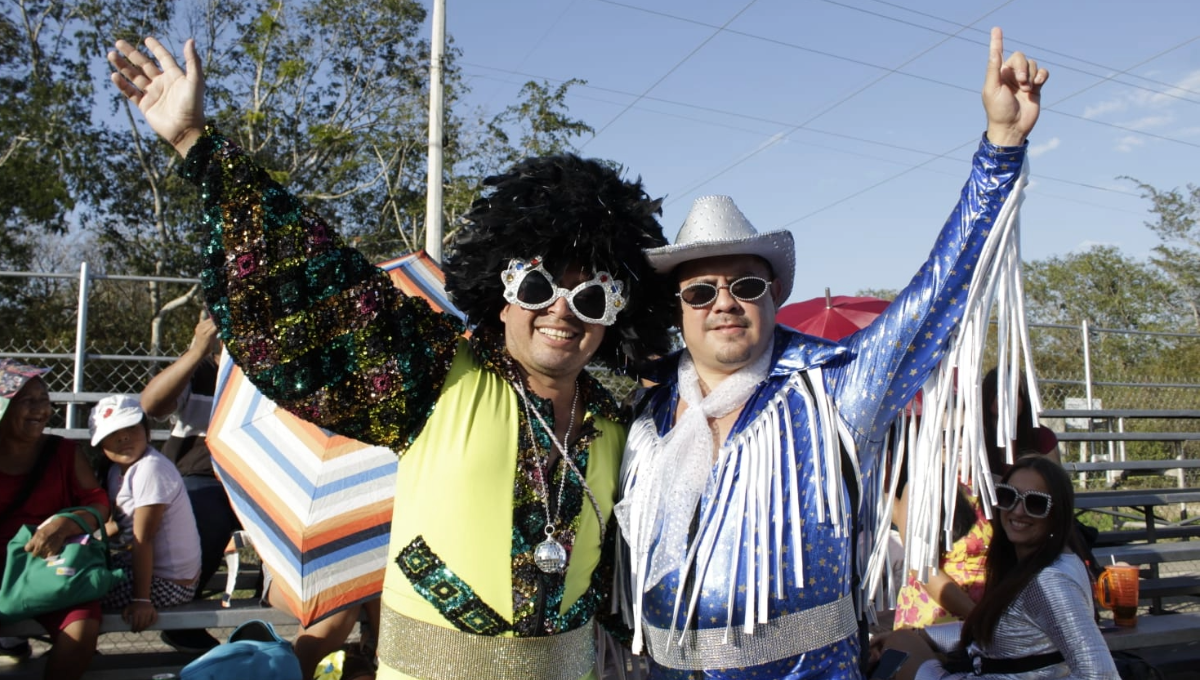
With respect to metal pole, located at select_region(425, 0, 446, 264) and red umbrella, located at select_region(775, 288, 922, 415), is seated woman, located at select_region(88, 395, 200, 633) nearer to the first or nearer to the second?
red umbrella, located at select_region(775, 288, 922, 415)

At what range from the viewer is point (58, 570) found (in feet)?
11.4

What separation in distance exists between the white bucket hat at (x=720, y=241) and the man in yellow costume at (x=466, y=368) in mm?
99

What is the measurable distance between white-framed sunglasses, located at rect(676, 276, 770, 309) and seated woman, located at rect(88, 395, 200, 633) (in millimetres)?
2727

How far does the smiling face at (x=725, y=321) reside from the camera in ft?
7.44

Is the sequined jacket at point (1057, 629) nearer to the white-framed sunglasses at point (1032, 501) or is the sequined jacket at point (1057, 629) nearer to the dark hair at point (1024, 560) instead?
the dark hair at point (1024, 560)

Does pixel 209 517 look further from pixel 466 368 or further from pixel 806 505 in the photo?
pixel 806 505

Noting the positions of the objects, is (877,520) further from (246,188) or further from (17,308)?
(17,308)

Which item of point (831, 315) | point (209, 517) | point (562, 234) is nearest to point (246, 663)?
point (209, 517)

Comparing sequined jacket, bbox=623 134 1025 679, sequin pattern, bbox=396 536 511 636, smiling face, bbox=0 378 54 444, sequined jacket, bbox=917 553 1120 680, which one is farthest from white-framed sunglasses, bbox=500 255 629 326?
smiling face, bbox=0 378 54 444

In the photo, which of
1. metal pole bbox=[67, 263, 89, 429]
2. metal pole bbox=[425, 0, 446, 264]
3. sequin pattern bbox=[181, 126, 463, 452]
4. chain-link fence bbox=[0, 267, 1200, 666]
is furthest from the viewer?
metal pole bbox=[425, 0, 446, 264]

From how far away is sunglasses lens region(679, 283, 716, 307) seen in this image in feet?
7.46

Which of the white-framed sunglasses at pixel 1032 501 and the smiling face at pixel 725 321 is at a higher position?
the smiling face at pixel 725 321

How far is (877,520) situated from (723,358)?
550mm

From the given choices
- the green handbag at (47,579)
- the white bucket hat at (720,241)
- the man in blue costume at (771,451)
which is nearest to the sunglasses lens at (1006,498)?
the man in blue costume at (771,451)
